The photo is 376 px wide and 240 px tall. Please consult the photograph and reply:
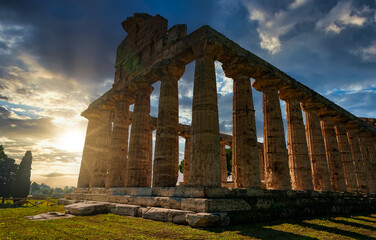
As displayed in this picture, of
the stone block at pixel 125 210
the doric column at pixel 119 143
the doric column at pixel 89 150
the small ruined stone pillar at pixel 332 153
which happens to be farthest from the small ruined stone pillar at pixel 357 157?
the doric column at pixel 89 150

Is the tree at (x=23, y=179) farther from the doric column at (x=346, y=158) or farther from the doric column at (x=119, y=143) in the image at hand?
the doric column at (x=346, y=158)

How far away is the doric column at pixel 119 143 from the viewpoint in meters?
17.1

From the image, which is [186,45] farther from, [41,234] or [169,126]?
[41,234]

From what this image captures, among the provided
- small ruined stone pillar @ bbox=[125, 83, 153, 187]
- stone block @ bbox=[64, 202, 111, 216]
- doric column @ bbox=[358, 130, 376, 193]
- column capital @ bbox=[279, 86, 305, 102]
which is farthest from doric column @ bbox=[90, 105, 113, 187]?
doric column @ bbox=[358, 130, 376, 193]

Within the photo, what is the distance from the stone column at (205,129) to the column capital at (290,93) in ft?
23.4

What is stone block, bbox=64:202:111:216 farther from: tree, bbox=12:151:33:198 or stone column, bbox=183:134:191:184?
tree, bbox=12:151:33:198

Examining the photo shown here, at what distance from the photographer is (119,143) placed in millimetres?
17891

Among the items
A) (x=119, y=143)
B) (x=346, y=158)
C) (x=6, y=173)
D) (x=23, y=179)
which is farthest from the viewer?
(x=6, y=173)

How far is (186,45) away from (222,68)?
269cm

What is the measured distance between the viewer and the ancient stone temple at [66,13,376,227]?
10500mm

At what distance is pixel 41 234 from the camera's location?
22.5 ft

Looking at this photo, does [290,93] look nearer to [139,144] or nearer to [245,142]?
[245,142]

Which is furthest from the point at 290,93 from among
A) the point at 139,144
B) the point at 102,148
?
the point at 102,148

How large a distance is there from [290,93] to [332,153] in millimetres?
7284
